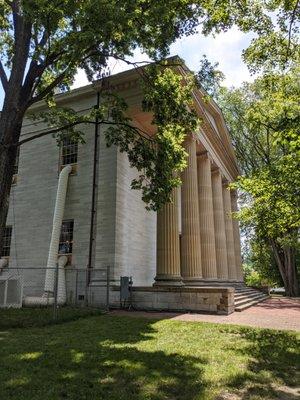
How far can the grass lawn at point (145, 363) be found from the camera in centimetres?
→ 566

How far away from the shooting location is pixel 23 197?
21.9 m

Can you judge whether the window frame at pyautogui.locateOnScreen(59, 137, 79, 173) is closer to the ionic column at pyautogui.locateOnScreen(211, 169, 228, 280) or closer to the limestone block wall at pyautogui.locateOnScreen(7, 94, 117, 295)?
the limestone block wall at pyautogui.locateOnScreen(7, 94, 117, 295)

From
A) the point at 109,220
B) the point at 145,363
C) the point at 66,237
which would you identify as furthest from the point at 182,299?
the point at 145,363

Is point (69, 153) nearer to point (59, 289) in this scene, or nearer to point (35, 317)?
point (59, 289)

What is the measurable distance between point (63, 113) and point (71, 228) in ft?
23.7

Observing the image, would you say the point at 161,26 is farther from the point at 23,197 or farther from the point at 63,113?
the point at 23,197

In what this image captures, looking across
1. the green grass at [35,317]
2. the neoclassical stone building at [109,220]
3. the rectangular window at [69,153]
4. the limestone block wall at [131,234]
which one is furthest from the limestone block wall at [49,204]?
the green grass at [35,317]

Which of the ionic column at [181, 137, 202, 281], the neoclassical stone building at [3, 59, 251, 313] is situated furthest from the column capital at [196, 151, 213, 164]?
the ionic column at [181, 137, 202, 281]

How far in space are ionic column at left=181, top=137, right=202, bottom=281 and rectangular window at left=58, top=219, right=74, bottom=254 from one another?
6153 millimetres

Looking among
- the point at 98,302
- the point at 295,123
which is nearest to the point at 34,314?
the point at 98,302

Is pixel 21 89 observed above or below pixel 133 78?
below

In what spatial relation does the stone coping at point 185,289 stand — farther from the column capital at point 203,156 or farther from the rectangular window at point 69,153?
the column capital at point 203,156

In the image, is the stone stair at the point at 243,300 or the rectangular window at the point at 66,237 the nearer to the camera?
the stone stair at the point at 243,300

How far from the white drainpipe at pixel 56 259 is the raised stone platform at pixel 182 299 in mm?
2752
